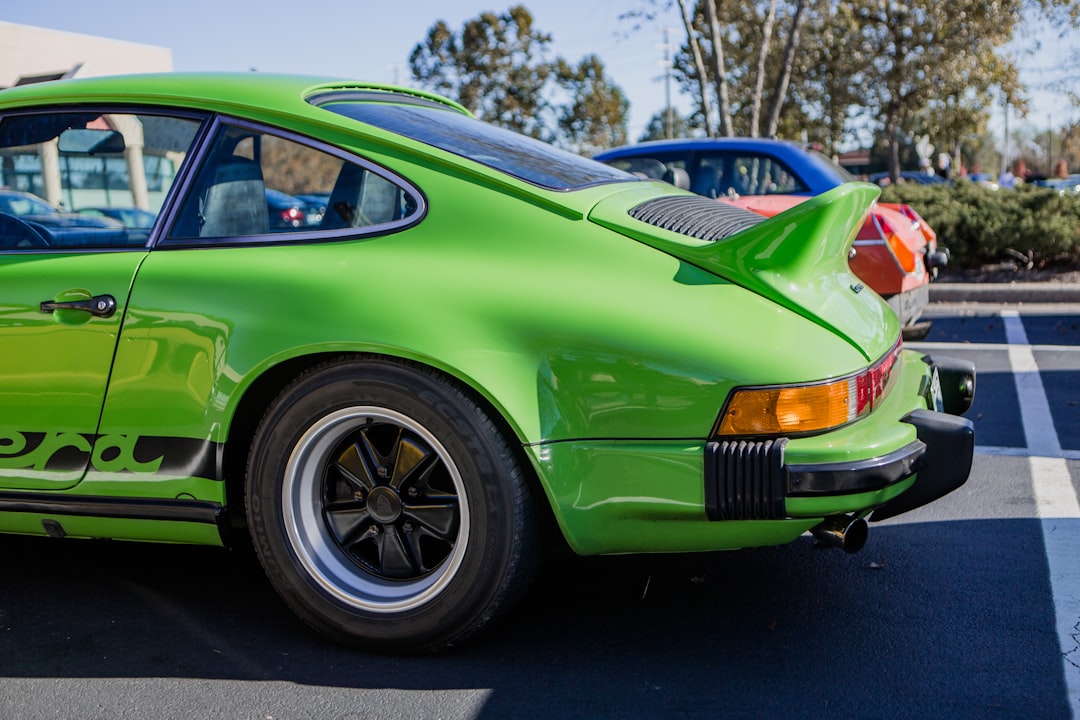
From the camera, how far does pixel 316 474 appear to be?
283 cm

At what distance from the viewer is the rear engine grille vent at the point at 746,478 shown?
2490 mm

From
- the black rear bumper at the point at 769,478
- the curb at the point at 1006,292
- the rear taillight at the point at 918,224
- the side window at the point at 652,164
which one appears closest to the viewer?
the black rear bumper at the point at 769,478

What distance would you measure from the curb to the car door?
30.2 ft

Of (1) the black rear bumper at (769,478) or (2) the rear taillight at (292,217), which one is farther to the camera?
(2) the rear taillight at (292,217)

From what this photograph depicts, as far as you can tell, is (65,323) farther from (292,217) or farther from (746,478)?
(746,478)

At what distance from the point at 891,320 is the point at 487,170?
1288mm

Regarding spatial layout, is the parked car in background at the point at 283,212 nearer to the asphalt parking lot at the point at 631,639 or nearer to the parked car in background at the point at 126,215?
the parked car in background at the point at 126,215

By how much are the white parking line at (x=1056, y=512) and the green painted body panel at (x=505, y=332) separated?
0.67 m

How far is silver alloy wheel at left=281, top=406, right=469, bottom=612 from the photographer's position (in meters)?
2.77

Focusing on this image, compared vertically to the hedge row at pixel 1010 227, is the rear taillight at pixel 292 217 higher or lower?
higher

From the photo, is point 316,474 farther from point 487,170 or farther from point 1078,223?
point 1078,223

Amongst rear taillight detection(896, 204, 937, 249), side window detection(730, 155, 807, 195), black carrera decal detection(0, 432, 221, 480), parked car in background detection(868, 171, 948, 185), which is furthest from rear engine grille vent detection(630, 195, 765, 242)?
parked car in background detection(868, 171, 948, 185)

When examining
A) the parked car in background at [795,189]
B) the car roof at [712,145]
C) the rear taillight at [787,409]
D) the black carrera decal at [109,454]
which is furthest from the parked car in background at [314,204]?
Answer: the car roof at [712,145]

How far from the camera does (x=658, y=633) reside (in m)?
2.96
